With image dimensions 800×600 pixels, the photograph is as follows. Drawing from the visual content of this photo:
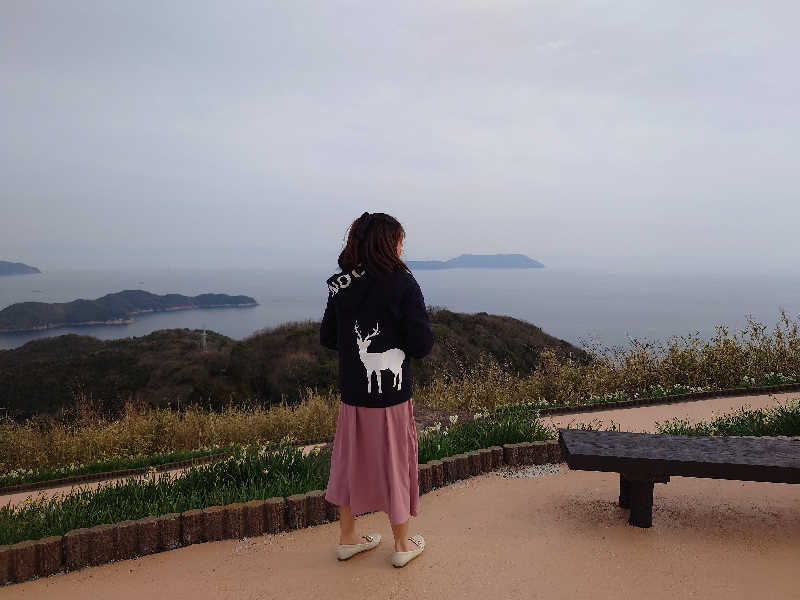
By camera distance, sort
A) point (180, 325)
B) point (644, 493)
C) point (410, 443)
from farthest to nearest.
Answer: point (180, 325) → point (644, 493) → point (410, 443)

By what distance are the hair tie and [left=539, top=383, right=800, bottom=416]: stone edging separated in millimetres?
5794

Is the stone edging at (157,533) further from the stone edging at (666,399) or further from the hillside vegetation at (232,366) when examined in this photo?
the hillside vegetation at (232,366)

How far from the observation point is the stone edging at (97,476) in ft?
22.0

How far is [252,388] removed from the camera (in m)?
18.7

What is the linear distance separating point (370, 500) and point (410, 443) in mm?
414

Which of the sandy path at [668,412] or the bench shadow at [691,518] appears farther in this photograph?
the sandy path at [668,412]

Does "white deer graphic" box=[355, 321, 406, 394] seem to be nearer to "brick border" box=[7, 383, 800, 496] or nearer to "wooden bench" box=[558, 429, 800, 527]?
"wooden bench" box=[558, 429, 800, 527]

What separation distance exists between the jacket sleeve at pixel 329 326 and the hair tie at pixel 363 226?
474mm

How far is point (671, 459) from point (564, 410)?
4807mm

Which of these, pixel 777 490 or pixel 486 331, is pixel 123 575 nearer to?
pixel 777 490

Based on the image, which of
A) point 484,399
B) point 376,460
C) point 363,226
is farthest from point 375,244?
point 484,399

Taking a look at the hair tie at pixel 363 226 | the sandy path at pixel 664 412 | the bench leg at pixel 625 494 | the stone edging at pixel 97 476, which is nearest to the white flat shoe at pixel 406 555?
the bench leg at pixel 625 494

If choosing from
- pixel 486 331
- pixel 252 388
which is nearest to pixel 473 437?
pixel 252 388

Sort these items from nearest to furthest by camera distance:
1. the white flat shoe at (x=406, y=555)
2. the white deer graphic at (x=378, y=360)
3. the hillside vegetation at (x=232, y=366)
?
the white deer graphic at (x=378, y=360), the white flat shoe at (x=406, y=555), the hillside vegetation at (x=232, y=366)
